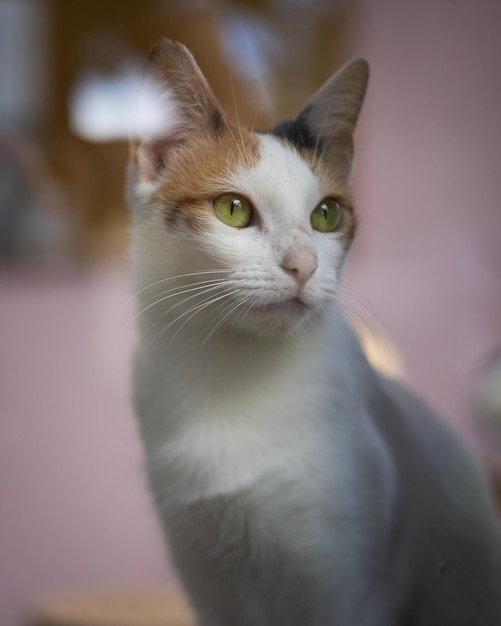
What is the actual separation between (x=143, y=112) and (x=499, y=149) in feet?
0.86

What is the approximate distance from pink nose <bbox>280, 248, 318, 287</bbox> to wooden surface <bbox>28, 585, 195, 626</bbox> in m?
0.43

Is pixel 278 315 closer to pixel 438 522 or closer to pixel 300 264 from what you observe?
pixel 300 264

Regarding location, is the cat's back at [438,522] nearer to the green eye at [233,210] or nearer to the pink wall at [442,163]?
the pink wall at [442,163]

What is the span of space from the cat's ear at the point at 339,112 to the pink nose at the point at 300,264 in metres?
0.09

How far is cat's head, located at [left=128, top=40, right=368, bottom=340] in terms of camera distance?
45 cm

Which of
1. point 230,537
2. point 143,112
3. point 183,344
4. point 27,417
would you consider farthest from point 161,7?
point 27,417

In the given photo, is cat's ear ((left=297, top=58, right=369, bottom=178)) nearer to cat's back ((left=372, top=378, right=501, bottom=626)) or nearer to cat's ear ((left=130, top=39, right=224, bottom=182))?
cat's ear ((left=130, top=39, right=224, bottom=182))

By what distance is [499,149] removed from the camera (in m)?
0.49

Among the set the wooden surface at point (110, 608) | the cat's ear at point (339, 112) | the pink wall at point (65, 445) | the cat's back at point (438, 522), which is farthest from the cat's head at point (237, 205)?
the wooden surface at point (110, 608)

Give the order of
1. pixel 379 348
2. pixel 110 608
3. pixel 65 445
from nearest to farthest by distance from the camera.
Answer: pixel 379 348 < pixel 110 608 < pixel 65 445

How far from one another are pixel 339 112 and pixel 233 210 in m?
0.10

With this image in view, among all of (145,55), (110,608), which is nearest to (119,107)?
(145,55)

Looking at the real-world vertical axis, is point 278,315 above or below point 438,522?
above

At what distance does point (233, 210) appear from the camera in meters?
0.47
